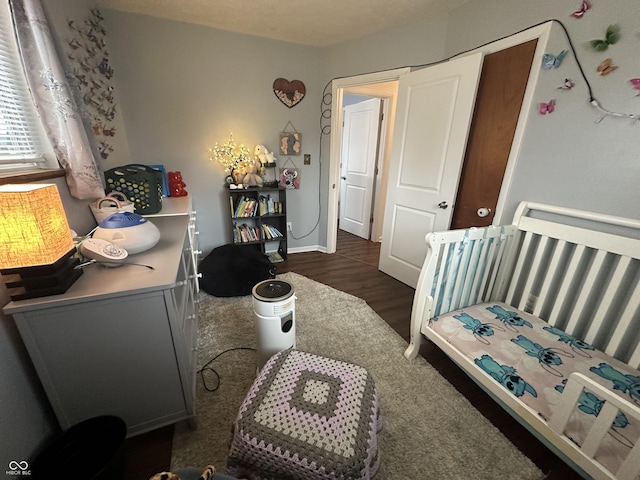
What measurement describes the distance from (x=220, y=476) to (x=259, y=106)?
9.53 feet

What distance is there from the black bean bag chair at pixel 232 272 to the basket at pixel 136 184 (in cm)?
75

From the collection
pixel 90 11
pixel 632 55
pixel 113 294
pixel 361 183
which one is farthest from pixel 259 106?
pixel 632 55

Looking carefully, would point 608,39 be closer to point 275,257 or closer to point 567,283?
point 567,283

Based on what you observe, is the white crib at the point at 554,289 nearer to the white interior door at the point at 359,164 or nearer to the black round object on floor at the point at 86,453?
the black round object on floor at the point at 86,453

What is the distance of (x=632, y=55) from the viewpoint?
1170 millimetres

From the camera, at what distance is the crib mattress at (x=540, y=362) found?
0.92 metres

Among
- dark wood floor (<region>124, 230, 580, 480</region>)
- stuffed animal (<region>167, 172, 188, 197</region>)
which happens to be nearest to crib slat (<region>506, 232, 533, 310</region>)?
dark wood floor (<region>124, 230, 580, 480</region>)

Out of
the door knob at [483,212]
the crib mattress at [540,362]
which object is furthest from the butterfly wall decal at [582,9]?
the crib mattress at [540,362]

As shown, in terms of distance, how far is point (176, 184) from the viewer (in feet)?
8.04

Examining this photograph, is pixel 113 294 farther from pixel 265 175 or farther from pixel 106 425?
pixel 265 175

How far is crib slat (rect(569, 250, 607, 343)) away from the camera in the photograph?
4.17ft

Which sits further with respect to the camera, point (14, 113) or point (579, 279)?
point (579, 279)

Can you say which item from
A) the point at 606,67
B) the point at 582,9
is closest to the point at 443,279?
the point at 606,67

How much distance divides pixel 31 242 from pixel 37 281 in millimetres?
131
